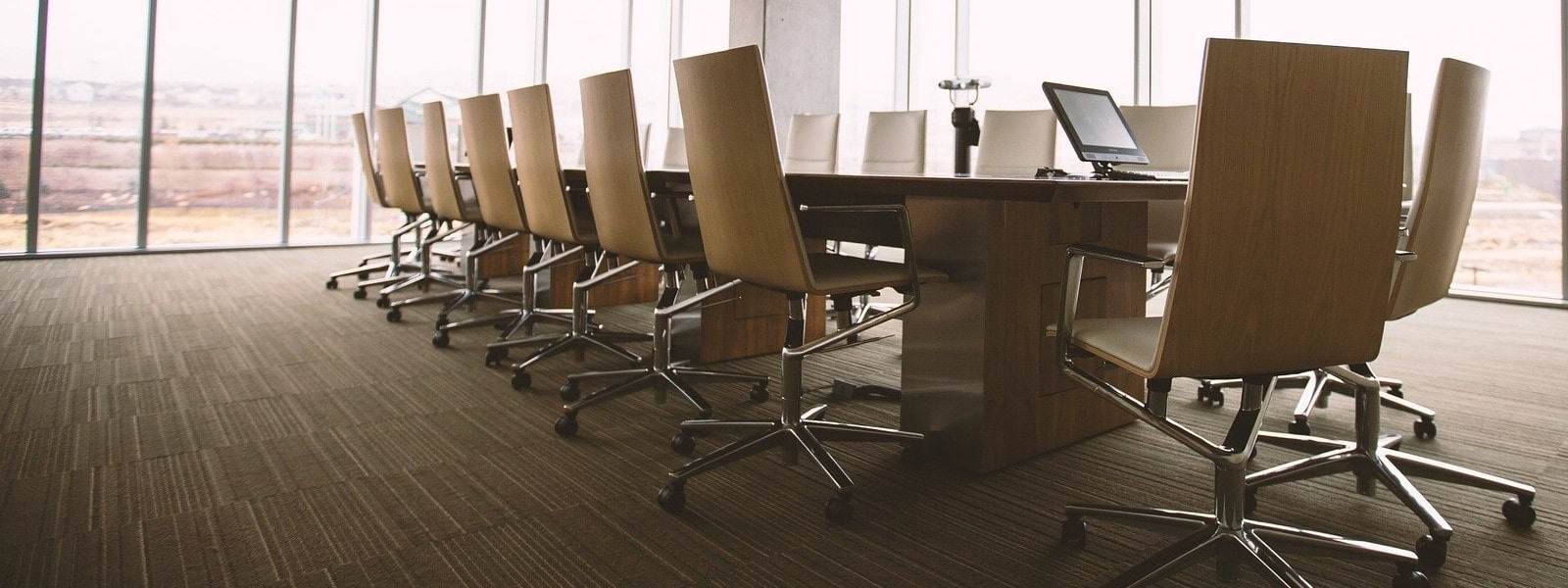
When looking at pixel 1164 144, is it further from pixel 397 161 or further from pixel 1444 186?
pixel 397 161

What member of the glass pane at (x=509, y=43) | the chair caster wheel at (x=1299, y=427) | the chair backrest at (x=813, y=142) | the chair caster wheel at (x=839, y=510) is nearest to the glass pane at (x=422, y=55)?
the glass pane at (x=509, y=43)

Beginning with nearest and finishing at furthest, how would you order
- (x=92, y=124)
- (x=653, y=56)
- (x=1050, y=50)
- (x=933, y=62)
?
(x=92, y=124), (x=1050, y=50), (x=933, y=62), (x=653, y=56)

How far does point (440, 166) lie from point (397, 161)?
743 mm

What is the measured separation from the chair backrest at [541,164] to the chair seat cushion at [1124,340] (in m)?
1.97

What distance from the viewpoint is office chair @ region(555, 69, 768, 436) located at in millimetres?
2557

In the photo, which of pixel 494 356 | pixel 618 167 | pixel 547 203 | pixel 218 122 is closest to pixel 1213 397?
pixel 618 167

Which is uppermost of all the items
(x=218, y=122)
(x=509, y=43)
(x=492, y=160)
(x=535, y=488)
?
(x=509, y=43)

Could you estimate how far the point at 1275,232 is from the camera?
140cm

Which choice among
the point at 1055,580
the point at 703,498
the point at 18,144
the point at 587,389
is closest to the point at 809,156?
the point at 587,389

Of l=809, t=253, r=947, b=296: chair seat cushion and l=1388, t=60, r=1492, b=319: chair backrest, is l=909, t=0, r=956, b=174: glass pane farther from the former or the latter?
l=1388, t=60, r=1492, b=319: chair backrest

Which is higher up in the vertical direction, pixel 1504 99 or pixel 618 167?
pixel 1504 99

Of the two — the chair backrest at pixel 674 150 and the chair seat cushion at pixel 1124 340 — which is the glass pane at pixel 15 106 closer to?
the chair backrest at pixel 674 150

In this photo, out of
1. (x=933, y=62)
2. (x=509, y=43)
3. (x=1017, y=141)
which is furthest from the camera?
(x=509, y=43)

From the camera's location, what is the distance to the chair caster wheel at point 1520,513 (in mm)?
1986
